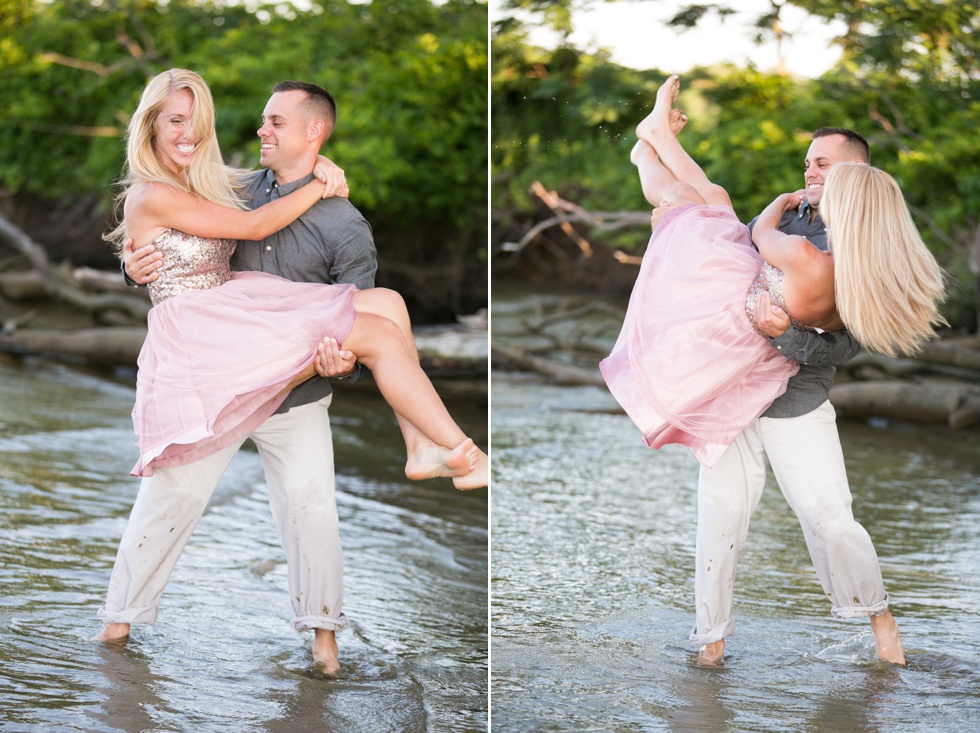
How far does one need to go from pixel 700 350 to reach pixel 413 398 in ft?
2.99

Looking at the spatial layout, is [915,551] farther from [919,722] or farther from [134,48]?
[134,48]

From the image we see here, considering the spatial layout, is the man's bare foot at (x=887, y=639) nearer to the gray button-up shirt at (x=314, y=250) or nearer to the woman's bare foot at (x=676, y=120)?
the woman's bare foot at (x=676, y=120)

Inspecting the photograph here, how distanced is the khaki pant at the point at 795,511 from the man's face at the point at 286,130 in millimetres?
1663

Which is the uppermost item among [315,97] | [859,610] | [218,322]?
[315,97]

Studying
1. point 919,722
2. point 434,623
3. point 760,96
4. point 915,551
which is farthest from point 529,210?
point 919,722

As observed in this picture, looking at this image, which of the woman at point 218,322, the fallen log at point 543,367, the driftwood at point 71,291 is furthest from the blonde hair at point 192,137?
the driftwood at point 71,291

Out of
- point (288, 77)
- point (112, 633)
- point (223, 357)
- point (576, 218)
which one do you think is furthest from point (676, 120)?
point (288, 77)

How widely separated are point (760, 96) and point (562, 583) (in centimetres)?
993

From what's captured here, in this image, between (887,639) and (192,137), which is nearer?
(192,137)

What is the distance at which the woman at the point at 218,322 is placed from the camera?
375cm

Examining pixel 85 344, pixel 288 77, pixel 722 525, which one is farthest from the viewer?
pixel 288 77

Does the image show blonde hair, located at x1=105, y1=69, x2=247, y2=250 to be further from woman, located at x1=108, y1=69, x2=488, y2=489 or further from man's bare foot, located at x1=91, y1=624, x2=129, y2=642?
man's bare foot, located at x1=91, y1=624, x2=129, y2=642

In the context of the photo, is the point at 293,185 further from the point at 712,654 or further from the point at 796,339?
the point at 712,654

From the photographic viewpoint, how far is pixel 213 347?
382 centimetres
